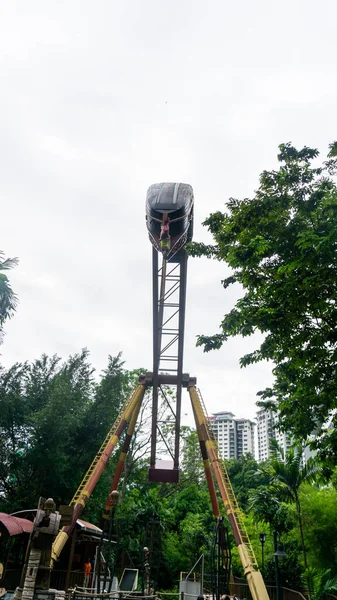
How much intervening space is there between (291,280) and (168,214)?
328 inches

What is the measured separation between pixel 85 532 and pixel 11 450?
794 centimetres

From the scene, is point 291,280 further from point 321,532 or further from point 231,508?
point 321,532

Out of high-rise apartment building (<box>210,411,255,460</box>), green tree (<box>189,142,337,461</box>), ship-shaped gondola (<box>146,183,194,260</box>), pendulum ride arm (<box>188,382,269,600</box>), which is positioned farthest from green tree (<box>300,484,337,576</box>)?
high-rise apartment building (<box>210,411,255,460</box>)

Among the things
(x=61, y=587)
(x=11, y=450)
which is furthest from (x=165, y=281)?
(x=11, y=450)

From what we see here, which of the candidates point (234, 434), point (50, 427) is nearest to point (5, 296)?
point (50, 427)

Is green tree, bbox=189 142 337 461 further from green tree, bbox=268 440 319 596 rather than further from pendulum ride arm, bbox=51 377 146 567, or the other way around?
pendulum ride arm, bbox=51 377 146 567

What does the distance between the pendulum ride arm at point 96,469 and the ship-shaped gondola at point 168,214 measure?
6.48 meters

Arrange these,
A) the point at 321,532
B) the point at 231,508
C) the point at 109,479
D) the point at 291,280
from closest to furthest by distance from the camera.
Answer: the point at 291,280
the point at 231,508
the point at 321,532
the point at 109,479

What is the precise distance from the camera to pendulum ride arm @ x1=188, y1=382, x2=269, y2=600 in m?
13.5

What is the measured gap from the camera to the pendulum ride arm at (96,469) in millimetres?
15156

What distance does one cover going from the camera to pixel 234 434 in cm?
9006

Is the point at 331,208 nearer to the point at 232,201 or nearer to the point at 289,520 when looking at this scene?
the point at 232,201

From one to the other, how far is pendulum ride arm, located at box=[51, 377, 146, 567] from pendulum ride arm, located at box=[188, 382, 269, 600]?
255 centimetres

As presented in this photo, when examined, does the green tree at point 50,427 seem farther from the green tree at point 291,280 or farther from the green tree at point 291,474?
the green tree at point 291,280
